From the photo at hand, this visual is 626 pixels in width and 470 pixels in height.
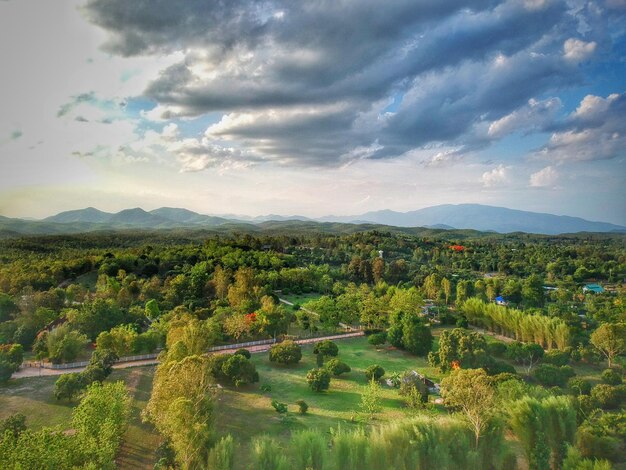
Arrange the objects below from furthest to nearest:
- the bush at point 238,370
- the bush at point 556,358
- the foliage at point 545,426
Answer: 1. the bush at point 556,358
2. the bush at point 238,370
3. the foliage at point 545,426

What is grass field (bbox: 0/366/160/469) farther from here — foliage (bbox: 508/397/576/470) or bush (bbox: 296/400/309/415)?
foliage (bbox: 508/397/576/470)

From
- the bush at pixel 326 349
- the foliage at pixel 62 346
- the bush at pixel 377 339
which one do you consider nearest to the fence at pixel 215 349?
the foliage at pixel 62 346

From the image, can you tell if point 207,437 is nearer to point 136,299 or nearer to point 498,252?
point 136,299

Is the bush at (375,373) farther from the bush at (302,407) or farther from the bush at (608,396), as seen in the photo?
the bush at (608,396)

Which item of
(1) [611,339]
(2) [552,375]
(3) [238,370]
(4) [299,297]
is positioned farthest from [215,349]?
(1) [611,339]

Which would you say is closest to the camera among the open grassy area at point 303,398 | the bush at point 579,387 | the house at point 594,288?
the open grassy area at point 303,398

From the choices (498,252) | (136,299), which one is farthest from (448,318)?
(498,252)

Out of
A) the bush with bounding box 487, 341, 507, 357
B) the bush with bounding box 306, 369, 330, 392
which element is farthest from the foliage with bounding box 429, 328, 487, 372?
the bush with bounding box 306, 369, 330, 392
